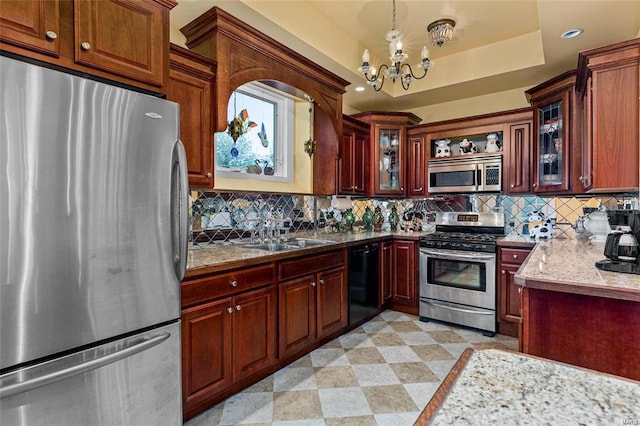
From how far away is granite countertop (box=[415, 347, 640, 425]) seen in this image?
566 mm

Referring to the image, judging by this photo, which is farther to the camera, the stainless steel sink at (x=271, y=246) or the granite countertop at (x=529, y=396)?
the stainless steel sink at (x=271, y=246)

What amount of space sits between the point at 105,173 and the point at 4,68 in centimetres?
42

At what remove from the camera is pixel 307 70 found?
2838 mm

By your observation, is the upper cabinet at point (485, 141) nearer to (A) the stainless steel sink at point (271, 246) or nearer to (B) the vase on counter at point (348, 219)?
(B) the vase on counter at point (348, 219)

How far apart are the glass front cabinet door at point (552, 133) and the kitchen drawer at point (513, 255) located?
64 centimetres

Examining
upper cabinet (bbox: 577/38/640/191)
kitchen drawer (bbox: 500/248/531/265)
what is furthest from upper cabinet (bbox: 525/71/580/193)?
upper cabinet (bbox: 577/38/640/191)

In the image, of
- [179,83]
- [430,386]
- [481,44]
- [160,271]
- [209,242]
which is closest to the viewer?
[160,271]

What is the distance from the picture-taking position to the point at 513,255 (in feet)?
9.82

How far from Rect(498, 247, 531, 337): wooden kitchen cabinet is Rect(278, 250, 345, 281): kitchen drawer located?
154 cm

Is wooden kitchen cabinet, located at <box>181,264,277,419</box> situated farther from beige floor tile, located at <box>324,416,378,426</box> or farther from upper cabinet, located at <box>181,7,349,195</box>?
upper cabinet, located at <box>181,7,349,195</box>

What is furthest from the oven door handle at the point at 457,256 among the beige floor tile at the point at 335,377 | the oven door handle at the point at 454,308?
the beige floor tile at the point at 335,377

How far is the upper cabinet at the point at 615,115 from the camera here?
74.8 inches

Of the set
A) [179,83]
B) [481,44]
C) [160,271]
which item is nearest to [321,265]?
[160,271]

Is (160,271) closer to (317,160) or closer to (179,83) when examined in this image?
(179,83)
